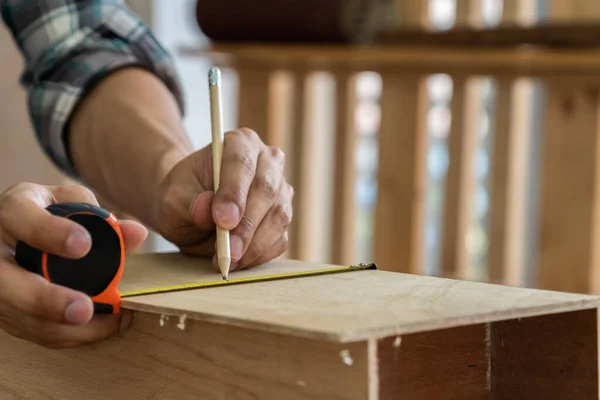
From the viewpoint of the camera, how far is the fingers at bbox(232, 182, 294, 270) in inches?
39.9

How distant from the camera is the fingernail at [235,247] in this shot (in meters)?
0.98

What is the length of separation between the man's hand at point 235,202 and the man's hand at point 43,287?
0.56 ft

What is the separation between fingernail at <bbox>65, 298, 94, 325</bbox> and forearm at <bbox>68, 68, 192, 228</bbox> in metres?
0.42

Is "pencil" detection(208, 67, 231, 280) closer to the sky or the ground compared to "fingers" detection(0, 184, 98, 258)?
closer to the sky

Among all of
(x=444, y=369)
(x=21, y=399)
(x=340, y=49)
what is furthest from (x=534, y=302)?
(x=340, y=49)

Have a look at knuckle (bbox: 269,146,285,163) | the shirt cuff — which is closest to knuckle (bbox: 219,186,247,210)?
knuckle (bbox: 269,146,285,163)

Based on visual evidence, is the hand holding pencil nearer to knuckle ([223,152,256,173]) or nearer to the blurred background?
knuckle ([223,152,256,173])

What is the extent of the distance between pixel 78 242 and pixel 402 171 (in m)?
1.84

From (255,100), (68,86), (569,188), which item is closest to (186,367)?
(68,86)

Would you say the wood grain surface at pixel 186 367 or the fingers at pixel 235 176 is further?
the fingers at pixel 235 176

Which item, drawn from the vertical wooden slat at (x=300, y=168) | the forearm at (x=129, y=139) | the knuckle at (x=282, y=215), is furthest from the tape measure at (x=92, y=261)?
the vertical wooden slat at (x=300, y=168)

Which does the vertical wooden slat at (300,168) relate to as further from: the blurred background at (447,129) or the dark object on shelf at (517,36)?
the dark object on shelf at (517,36)

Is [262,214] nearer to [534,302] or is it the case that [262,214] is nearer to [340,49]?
[534,302]

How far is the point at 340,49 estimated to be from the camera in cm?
246
